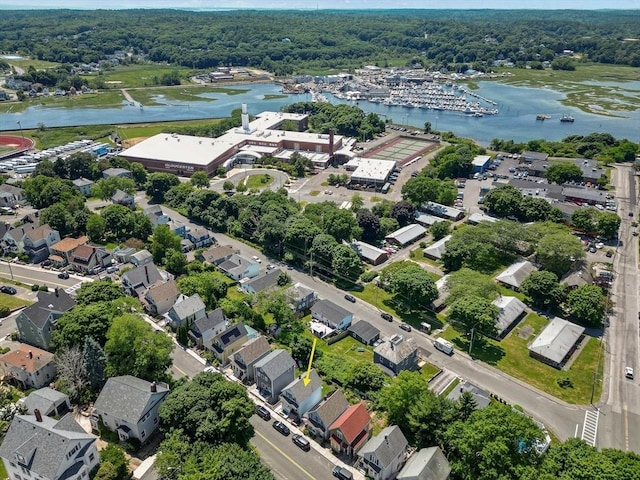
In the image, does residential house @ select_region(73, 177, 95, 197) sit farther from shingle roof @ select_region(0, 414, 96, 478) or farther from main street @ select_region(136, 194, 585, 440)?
shingle roof @ select_region(0, 414, 96, 478)

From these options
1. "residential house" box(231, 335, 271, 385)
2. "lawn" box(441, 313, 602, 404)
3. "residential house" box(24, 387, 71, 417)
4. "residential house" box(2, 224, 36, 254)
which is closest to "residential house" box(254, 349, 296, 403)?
"residential house" box(231, 335, 271, 385)

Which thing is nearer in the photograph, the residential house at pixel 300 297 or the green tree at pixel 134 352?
the green tree at pixel 134 352

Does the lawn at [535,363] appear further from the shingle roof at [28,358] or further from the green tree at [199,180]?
the green tree at [199,180]

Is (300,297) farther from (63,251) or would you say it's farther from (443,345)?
(63,251)

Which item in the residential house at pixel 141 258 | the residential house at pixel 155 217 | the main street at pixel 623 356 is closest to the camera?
the main street at pixel 623 356

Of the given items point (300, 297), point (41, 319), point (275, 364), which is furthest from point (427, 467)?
point (41, 319)

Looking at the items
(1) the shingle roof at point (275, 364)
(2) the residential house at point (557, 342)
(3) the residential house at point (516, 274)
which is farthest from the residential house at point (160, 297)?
(3) the residential house at point (516, 274)

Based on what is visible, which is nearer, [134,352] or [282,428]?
[282,428]
